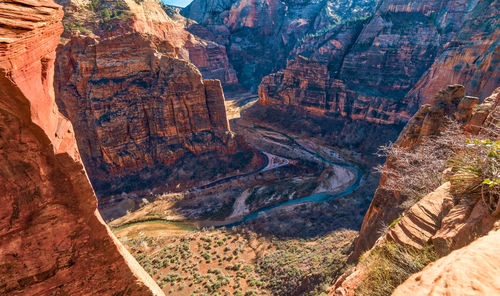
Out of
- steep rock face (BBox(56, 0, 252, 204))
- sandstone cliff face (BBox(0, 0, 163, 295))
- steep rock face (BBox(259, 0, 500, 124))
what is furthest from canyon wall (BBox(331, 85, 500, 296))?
steep rock face (BBox(259, 0, 500, 124))

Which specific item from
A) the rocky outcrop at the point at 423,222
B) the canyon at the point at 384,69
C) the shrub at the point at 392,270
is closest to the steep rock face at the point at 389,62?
the canyon at the point at 384,69

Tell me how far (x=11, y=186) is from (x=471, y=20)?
6820cm

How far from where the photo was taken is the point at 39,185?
7.73 meters

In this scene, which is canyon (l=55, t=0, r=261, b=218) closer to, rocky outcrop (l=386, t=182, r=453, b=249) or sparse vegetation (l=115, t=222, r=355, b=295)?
sparse vegetation (l=115, t=222, r=355, b=295)

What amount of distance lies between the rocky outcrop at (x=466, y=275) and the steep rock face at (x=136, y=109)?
39.6m

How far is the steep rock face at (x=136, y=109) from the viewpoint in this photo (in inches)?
1506

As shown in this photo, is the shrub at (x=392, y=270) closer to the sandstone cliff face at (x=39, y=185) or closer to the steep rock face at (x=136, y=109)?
the sandstone cliff face at (x=39, y=185)

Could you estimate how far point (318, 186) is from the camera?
138 ft

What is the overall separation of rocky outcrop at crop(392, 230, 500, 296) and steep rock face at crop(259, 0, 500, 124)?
5294cm

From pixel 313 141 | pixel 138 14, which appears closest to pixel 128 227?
pixel 313 141

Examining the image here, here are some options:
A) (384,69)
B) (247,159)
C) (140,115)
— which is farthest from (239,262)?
(384,69)

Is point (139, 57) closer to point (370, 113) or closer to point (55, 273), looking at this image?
point (55, 273)

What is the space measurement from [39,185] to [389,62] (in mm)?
74657

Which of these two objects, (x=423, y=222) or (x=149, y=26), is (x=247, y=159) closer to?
(x=423, y=222)
